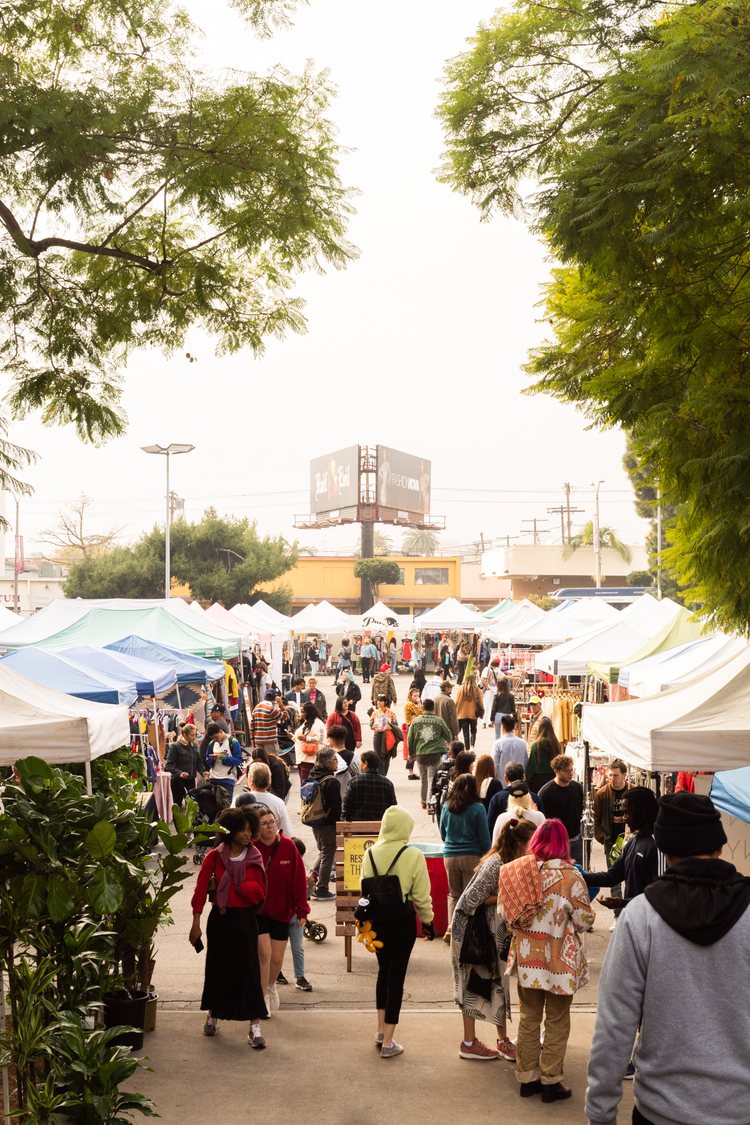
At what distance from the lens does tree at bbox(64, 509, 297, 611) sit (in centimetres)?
6588

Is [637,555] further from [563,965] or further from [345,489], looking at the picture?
[563,965]

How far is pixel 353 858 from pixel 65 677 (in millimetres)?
5494

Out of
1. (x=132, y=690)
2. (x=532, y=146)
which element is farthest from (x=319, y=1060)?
(x=132, y=690)

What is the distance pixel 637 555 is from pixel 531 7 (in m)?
80.0

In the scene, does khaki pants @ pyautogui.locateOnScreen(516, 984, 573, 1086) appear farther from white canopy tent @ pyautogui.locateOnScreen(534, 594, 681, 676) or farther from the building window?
the building window

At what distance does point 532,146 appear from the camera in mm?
7762

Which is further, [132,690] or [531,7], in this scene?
[132,690]

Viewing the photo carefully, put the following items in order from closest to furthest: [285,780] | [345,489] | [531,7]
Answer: [531,7] → [285,780] → [345,489]

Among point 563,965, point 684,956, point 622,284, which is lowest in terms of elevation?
point 563,965

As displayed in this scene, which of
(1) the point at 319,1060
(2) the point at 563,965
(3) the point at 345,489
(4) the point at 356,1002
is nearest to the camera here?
(2) the point at 563,965

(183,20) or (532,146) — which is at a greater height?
(183,20)

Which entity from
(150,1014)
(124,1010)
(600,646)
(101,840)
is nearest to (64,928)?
(101,840)

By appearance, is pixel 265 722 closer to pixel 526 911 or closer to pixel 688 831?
pixel 526 911

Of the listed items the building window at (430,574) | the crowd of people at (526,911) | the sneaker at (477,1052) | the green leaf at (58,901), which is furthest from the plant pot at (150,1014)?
the building window at (430,574)
